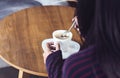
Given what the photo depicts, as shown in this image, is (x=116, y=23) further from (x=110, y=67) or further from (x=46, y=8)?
(x=46, y=8)

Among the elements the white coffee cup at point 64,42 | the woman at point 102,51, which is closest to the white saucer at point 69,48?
the white coffee cup at point 64,42

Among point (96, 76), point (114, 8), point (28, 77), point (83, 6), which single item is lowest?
point (28, 77)

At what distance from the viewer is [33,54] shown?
136 centimetres

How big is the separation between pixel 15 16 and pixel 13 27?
150mm

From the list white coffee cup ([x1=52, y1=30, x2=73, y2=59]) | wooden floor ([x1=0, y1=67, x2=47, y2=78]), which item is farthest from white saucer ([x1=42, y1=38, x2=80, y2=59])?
wooden floor ([x1=0, y1=67, x2=47, y2=78])

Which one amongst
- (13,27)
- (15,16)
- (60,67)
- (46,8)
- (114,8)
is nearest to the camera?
(114,8)

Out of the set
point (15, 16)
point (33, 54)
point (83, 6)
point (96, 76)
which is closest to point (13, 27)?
point (15, 16)

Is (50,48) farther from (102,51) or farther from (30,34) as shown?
(102,51)

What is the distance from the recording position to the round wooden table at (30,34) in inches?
51.7

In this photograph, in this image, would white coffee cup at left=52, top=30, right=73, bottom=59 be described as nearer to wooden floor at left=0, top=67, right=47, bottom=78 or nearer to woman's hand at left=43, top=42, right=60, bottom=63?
woman's hand at left=43, top=42, right=60, bottom=63

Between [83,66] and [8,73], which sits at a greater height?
[83,66]

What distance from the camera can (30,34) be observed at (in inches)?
60.3

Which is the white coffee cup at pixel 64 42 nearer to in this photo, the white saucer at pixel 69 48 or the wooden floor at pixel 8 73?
the white saucer at pixel 69 48

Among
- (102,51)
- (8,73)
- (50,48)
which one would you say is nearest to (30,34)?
(50,48)
